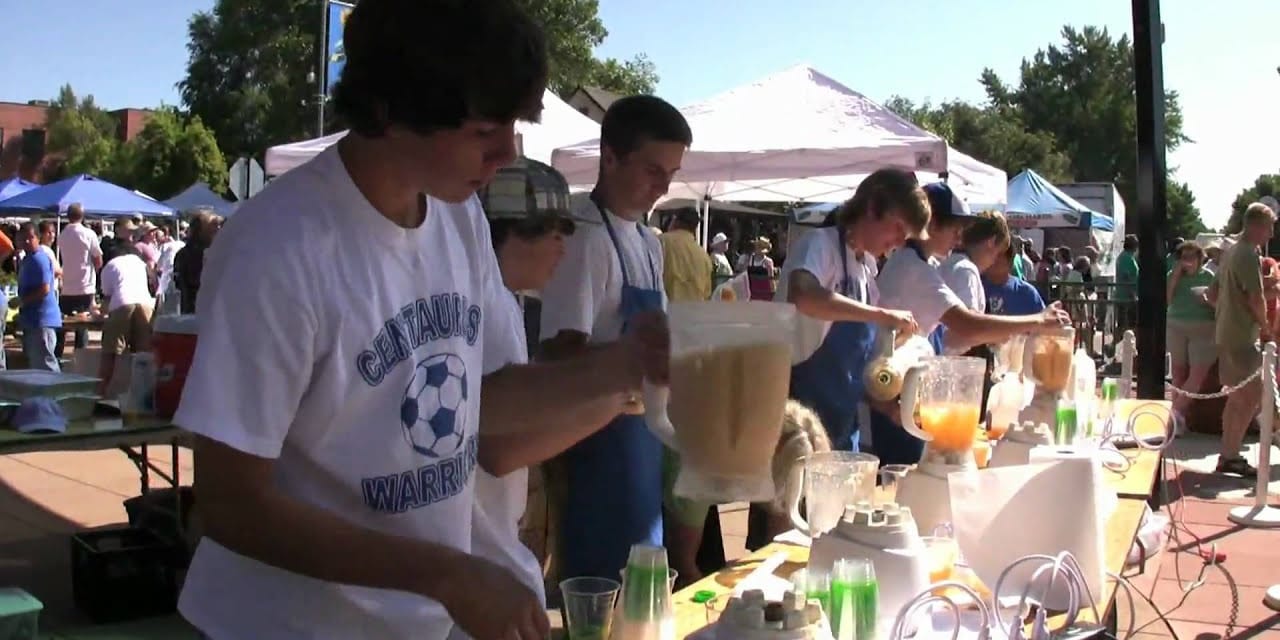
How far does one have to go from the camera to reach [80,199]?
16641 mm

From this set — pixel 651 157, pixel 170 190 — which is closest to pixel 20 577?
pixel 651 157

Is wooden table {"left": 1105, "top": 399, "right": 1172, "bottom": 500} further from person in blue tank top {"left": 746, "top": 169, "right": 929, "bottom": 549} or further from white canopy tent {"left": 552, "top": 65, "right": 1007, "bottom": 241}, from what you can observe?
white canopy tent {"left": 552, "top": 65, "right": 1007, "bottom": 241}

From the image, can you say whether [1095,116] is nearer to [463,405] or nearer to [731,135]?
[731,135]

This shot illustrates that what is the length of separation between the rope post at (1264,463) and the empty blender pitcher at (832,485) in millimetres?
4806

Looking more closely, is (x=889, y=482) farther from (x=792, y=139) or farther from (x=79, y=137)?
(x=79, y=137)

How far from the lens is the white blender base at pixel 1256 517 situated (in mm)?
6254

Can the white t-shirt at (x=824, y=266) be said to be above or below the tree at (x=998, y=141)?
below

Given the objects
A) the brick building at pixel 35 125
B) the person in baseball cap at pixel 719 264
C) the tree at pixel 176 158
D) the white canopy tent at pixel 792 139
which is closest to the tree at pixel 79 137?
the brick building at pixel 35 125

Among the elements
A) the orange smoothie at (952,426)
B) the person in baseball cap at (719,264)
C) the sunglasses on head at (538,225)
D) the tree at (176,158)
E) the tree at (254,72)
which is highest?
the tree at (254,72)

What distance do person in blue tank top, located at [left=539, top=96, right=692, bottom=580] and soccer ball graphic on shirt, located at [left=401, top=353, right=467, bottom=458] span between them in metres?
1.37

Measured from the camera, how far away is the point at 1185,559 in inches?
221

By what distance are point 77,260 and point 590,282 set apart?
1096 centimetres

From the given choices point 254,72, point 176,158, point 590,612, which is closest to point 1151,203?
point 590,612

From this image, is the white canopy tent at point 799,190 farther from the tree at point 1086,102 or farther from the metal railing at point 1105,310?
the tree at point 1086,102
